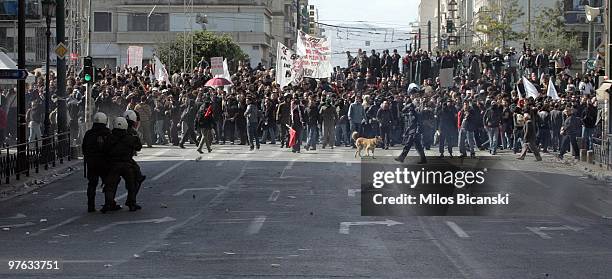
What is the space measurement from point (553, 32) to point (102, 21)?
36.7m

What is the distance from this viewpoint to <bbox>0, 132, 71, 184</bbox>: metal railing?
89.1ft

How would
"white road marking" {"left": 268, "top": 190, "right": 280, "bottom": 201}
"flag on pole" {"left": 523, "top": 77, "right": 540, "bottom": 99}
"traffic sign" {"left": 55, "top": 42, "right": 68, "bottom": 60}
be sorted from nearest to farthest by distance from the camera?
"white road marking" {"left": 268, "top": 190, "right": 280, "bottom": 201}
"traffic sign" {"left": 55, "top": 42, "right": 68, "bottom": 60}
"flag on pole" {"left": 523, "top": 77, "right": 540, "bottom": 99}

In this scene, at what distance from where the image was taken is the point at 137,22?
103250 mm

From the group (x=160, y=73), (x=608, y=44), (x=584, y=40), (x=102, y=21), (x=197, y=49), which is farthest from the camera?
(x=102, y=21)

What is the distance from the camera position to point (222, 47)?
92.8 m

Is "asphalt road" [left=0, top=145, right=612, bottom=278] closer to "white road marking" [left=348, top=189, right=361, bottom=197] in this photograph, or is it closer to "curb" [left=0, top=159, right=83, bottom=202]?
"white road marking" [left=348, top=189, right=361, bottom=197]

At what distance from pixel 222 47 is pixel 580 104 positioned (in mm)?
54121

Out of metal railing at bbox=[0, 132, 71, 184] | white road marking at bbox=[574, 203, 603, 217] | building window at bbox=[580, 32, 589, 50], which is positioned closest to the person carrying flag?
metal railing at bbox=[0, 132, 71, 184]

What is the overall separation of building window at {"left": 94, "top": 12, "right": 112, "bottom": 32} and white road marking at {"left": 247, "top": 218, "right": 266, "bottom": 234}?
84079mm

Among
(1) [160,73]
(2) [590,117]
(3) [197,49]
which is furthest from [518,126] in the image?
(3) [197,49]

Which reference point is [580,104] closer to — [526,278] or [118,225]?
[118,225]

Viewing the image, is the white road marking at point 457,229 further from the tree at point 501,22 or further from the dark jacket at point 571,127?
the tree at point 501,22

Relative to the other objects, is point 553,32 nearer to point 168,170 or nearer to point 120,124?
point 168,170

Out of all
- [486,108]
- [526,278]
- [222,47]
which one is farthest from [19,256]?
[222,47]
